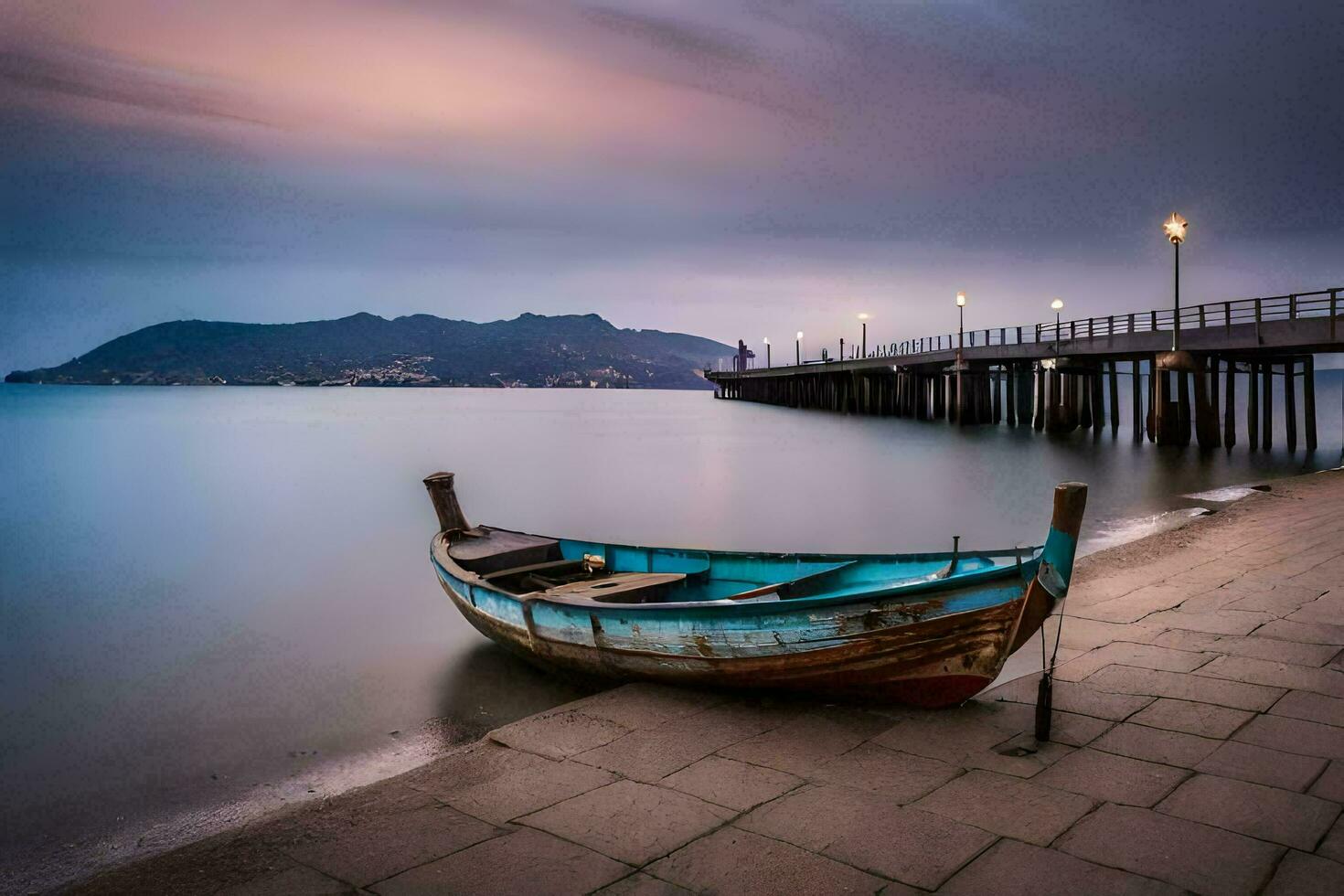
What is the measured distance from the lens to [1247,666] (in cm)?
602

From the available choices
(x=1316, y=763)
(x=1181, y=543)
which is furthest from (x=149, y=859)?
(x=1181, y=543)

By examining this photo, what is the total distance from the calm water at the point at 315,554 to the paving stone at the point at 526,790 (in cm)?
203

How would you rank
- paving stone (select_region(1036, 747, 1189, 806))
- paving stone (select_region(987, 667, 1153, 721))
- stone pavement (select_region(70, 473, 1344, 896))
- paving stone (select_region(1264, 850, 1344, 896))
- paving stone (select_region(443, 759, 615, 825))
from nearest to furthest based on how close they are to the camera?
paving stone (select_region(1264, 850, 1344, 896)), stone pavement (select_region(70, 473, 1344, 896)), paving stone (select_region(1036, 747, 1189, 806)), paving stone (select_region(443, 759, 615, 825)), paving stone (select_region(987, 667, 1153, 721))

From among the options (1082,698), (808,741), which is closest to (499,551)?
(808,741)

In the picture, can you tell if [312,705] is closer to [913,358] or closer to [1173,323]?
[1173,323]

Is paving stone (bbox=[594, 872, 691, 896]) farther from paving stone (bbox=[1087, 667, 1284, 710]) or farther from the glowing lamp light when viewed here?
the glowing lamp light

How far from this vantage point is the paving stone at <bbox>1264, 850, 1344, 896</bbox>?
10.9ft

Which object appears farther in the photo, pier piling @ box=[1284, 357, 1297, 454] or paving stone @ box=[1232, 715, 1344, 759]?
pier piling @ box=[1284, 357, 1297, 454]

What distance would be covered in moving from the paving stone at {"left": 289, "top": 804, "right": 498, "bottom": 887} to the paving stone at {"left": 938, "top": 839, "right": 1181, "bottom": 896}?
7.23ft

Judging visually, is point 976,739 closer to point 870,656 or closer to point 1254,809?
point 870,656

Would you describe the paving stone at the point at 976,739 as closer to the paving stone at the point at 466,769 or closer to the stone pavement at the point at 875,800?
the stone pavement at the point at 875,800

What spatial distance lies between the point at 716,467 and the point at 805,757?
2869cm

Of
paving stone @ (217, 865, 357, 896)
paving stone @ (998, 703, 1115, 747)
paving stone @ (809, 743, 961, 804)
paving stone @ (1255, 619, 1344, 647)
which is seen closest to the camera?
paving stone @ (217, 865, 357, 896)

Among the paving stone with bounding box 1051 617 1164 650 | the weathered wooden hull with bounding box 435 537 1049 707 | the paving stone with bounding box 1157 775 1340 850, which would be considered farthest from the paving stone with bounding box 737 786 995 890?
the paving stone with bounding box 1051 617 1164 650
